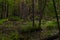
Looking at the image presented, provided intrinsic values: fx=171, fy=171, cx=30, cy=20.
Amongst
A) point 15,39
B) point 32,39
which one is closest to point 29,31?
Result: point 32,39

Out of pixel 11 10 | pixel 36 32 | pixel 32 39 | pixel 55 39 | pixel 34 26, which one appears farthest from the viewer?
pixel 11 10

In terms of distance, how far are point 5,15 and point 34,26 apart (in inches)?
850

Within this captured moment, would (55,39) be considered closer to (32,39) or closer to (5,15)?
(32,39)

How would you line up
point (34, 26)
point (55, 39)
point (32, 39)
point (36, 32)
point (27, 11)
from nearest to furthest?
1. point (55, 39)
2. point (32, 39)
3. point (36, 32)
4. point (34, 26)
5. point (27, 11)

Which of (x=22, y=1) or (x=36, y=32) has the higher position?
(x=22, y=1)

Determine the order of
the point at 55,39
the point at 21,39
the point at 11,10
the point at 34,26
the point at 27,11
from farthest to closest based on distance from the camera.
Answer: the point at 27,11
the point at 11,10
the point at 34,26
the point at 21,39
the point at 55,39

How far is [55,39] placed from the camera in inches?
439

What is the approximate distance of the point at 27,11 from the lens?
136ft

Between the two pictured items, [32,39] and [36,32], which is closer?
[32,39]

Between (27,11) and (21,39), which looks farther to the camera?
(27,11)

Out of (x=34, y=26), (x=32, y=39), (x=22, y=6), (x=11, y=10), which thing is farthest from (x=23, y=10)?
(x=32, y=39)

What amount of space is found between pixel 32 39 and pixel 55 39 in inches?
99.9

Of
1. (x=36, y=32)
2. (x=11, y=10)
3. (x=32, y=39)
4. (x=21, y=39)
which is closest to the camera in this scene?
(x=21, y=39)

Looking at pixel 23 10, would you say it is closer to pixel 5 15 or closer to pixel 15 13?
pixel 15 13
